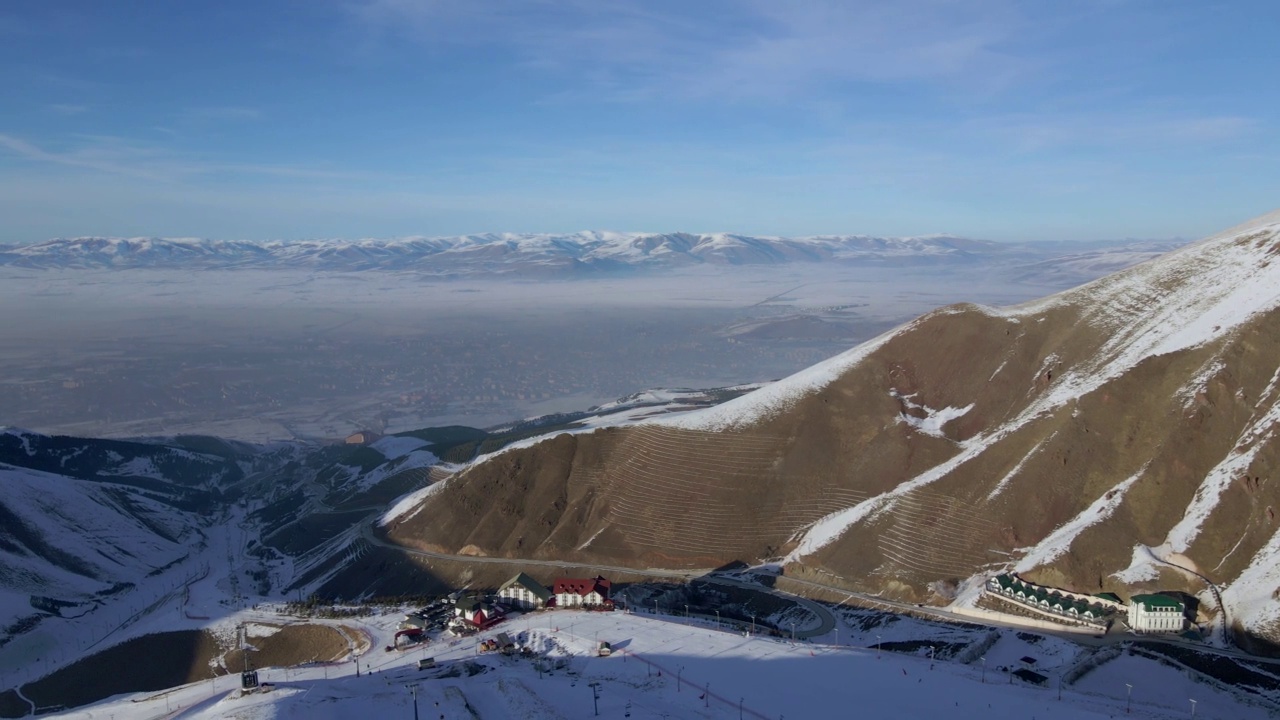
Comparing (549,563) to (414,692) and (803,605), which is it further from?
(414,692)

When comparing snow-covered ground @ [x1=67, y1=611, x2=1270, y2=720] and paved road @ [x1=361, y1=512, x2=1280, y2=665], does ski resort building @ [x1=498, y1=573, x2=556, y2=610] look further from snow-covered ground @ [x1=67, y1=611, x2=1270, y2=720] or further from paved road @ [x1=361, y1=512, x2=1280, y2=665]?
paved road @ [x1=361, y1=512, x2=1280, y2=665]

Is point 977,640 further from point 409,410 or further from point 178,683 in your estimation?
point 409,410

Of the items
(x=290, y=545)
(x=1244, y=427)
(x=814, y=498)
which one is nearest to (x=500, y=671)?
(x=814, y=498)

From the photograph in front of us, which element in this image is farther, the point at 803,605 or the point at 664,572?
the point at 664,572

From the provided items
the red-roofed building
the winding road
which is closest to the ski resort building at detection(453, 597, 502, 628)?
the red-roofed building

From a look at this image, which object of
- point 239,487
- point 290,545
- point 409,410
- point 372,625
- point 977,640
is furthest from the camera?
point 409,410

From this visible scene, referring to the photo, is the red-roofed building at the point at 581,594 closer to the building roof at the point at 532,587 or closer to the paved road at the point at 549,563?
the building roof at the point at 532,587

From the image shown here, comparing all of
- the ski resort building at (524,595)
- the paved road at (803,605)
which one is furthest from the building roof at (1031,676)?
the ski resort building at (524,595)

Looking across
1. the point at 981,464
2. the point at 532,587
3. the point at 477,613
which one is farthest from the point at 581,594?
the point at 981,464
